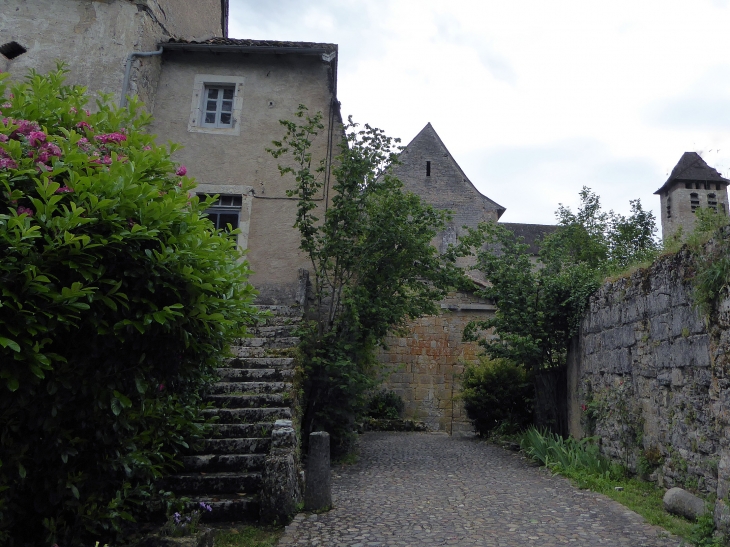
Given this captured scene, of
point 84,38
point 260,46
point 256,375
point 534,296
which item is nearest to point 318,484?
point 256,375

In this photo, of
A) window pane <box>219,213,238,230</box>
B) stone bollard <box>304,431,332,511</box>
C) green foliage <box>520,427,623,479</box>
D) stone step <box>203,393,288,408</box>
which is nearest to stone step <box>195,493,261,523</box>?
stone bollard <box>304,431,332,511</box>

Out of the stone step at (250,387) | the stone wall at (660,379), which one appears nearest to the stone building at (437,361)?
the stone wall at (660,379)

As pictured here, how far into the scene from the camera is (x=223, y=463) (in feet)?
18.0

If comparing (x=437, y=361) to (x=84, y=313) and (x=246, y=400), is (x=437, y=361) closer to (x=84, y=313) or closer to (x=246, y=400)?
(x=246, y=400)

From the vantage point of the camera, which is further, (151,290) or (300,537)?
(300,537)

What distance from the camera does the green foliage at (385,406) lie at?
46.3 ft

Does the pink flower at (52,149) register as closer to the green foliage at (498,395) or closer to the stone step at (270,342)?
the stone step at (270,342)

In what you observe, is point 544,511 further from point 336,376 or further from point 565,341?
point 565,341

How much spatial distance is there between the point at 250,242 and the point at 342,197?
7.67ft

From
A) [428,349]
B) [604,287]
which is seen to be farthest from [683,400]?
[428,349]

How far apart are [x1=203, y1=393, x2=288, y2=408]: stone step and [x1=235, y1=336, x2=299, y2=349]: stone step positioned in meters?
1.63

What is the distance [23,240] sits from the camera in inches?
120

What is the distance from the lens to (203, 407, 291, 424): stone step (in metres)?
6.18

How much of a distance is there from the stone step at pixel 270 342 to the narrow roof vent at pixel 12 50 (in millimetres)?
6835
